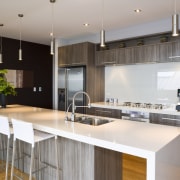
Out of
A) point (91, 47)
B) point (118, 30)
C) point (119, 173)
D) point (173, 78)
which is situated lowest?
point (119, 173)

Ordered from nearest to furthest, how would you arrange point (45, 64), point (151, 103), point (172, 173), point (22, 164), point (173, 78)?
point (172, 173) < point (22, 164) < point (173, 78) < point (151, 103) < point (45, 64)

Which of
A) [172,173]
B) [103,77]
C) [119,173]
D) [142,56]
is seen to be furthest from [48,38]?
[172,173]

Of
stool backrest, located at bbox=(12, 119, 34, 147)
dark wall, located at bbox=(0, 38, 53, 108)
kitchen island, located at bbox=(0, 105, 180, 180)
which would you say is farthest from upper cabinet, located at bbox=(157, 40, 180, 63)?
dark wall, located at bbox=(0, 38, 53, 108)

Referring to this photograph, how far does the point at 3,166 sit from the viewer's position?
3129mm

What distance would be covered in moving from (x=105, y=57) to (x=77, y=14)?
1.31 m

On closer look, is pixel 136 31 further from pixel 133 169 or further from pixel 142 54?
pixel 133 169

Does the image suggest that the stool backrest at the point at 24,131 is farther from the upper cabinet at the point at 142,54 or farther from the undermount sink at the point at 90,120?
the upper cabinet at the point at 142,54

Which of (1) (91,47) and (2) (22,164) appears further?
(1) (91,47)

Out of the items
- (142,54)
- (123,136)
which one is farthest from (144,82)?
(123,136)

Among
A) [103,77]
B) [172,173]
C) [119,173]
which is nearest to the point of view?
[172,173]

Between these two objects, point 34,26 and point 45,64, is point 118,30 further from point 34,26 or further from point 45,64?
point 45,64

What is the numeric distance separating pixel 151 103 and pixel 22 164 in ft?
9.08

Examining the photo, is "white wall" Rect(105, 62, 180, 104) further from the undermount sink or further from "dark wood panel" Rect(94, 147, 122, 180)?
"dark wood panel" Rect(94, 147, 122, 180)

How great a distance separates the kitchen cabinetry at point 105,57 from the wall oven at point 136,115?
1198mm
